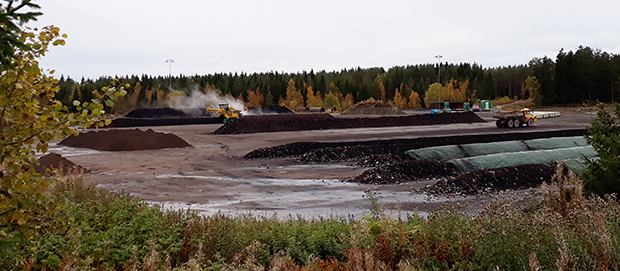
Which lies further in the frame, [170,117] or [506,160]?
[170,117]

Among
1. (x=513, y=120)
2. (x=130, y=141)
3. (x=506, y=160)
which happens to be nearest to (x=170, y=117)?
(x=130, y=141)

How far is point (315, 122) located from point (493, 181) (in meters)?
31.3

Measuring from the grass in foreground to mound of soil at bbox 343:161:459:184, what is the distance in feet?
27.3

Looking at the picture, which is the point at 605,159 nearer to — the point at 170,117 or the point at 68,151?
the point at 68,151

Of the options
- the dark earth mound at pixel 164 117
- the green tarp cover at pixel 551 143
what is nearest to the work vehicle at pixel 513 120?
the green tarp cover at pixel 551 143

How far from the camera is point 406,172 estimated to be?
18141mm

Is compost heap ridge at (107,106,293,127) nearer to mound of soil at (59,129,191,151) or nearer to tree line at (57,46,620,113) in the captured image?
tree line at (57,46,620,113)

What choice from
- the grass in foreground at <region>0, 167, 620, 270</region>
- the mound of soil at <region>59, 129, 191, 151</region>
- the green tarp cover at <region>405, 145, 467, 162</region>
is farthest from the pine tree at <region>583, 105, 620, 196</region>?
the mound of soil at <region>59, 129, 191, 151</region>

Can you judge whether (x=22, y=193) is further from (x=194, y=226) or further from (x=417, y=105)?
(x=417, y=105)

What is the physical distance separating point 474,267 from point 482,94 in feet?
454

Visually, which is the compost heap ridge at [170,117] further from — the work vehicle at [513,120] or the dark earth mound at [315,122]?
the work vehicle at [513,120]

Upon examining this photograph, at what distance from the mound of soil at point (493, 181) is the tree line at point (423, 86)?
52810 mm

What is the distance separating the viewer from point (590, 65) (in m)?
93.3

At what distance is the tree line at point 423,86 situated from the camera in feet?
298
